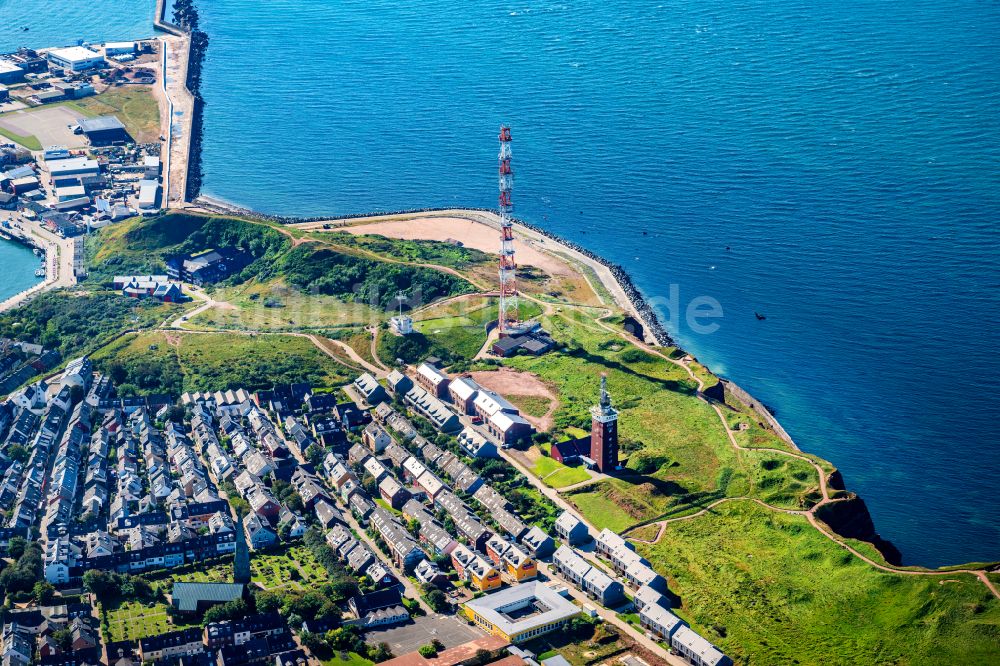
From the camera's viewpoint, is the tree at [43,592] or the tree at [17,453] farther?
the tree at [17,453]

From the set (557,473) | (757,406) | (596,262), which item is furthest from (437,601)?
(596,262)

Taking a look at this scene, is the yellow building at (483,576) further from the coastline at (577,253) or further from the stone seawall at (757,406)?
the stone seawall at (757,406)

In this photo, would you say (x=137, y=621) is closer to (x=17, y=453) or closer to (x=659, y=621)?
(x=17, y=453)

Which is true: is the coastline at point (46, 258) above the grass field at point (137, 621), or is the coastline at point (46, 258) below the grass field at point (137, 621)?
above

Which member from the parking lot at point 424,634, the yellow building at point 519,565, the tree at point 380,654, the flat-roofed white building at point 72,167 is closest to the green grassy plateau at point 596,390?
the yellow building at point 519,565

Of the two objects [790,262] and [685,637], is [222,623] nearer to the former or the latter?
[685,637]

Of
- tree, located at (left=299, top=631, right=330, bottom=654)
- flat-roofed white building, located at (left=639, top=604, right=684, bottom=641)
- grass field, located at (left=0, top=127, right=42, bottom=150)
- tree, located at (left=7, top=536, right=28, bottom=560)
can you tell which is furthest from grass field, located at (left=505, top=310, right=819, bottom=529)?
grass field, located at (left=0, top=127, right=42, bottom=150)
